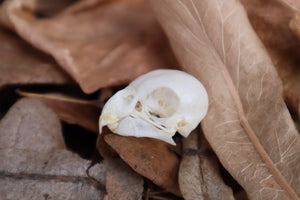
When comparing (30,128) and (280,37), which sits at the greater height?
(280,37)

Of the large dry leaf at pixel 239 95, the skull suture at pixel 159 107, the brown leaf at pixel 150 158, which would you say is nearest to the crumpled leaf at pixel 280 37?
the large dry leaf at pixel 239 95

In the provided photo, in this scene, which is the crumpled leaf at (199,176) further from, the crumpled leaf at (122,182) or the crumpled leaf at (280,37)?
the crumpled leaf at (280,37)

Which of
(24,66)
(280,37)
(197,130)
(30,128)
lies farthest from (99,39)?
(280,37)

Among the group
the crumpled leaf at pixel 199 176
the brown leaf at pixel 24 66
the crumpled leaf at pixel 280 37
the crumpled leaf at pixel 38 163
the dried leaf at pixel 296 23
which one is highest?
the dried leaf at pixel 296 23

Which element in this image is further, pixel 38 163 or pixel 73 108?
pixel 73 108

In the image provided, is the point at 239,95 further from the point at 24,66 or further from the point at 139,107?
the point at 24,66

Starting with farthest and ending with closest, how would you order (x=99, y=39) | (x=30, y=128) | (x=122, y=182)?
(x=99, y=39)
(x=30, y=128)
(x=122, y=182)

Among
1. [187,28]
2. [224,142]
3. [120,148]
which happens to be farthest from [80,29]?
[224,142]

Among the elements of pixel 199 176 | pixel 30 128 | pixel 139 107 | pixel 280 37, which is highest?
pixel 280 37
